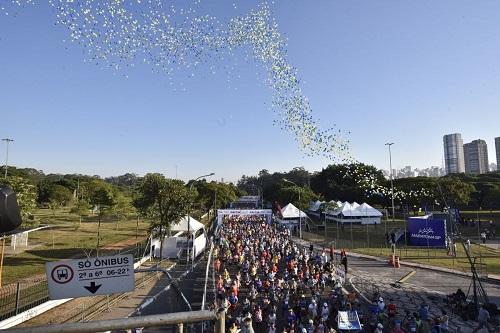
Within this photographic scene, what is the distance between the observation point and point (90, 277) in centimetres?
476

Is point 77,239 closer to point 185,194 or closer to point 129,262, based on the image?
point 185,194

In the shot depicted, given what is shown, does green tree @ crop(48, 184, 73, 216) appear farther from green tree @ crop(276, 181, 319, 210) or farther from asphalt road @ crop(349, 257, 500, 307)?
asphalt road @ crop(349, 257, 500, 307)

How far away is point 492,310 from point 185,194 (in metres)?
26.4

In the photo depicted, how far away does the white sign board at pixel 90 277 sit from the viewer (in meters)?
4.68

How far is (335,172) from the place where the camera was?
4299 inches

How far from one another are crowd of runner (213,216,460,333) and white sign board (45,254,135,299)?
30.2 feet

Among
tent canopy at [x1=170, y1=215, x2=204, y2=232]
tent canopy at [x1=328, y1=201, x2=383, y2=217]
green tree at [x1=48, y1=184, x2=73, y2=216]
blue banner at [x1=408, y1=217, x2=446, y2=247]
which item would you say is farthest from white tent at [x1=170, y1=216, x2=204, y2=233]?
green tree at [x1=48, y1=184, x2=73, y2=216]

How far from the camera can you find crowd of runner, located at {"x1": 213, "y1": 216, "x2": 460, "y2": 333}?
50.8 feet

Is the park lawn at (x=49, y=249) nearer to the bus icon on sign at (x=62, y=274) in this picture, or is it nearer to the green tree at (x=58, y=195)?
the bus icon on sign at (x=62, y=274)

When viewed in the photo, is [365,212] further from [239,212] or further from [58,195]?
[58,195]

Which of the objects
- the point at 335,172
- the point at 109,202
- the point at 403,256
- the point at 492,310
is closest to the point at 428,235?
the point at 403,256

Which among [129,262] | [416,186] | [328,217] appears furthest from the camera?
[416,186]

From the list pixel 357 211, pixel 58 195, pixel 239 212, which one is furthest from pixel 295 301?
pixel 58 195

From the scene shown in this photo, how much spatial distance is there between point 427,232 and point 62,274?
39606 mm
